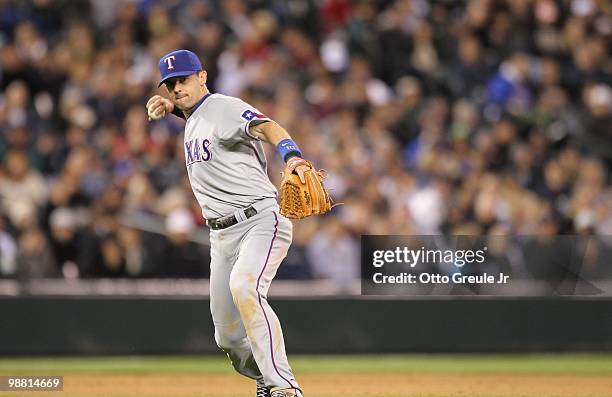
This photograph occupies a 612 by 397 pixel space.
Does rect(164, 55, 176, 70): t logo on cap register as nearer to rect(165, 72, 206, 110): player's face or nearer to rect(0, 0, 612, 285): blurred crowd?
rect(165, 72, 206, 110): player's face

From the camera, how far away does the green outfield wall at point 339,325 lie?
10.6 m

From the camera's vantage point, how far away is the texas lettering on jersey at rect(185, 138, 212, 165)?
6327mm

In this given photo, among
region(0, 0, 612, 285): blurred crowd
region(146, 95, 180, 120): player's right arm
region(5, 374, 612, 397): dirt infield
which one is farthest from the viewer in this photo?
region(0, 0, 612, 285): blurred crowd

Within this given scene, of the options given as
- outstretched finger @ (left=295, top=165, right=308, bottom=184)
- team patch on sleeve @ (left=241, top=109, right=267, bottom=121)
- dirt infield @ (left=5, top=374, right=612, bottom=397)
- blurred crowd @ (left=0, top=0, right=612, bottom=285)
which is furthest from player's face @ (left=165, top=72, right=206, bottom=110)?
blurred crowd @ (left=0, top=0, right=612, bottom=285)

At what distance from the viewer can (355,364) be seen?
10438 mm

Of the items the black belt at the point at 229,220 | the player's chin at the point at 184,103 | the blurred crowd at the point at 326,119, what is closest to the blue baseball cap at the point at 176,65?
the player's chin at the point at 184,103

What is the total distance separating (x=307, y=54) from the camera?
45.1ft

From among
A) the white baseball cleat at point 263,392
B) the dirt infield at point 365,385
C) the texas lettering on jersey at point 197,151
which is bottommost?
the dirt infield at point 365,385

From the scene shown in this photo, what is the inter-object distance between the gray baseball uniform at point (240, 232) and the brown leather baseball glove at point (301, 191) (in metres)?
0.24

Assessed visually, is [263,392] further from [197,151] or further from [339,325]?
[339,325]

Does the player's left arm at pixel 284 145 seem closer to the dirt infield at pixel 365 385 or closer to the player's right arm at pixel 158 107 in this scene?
the player's right arm at pixel 158 107

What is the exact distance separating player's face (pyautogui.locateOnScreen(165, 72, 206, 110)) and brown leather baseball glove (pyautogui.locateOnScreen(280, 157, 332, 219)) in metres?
0.84

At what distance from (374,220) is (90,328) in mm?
2856

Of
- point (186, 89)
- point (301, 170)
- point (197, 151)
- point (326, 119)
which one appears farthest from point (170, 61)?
point (326, 119)
